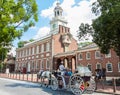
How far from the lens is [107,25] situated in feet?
57.3

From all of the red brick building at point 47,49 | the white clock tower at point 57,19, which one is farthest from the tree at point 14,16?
the white clock tower at point 57,19

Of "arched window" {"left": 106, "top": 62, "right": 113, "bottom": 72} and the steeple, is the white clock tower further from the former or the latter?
"arched window" {"left": 106, "top": 62, "right": 113, "bottom": 72}

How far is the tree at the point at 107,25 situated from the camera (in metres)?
17.0

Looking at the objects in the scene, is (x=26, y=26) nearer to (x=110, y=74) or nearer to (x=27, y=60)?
(x=110, y=74)

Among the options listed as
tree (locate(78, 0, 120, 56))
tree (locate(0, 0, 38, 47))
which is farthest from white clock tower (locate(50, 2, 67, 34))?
tree (locate(0, 0, 38, 47))

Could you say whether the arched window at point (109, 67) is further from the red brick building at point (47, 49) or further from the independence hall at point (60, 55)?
the red brick building at point (47, 49)

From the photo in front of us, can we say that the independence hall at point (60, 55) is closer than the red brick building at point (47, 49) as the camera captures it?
Yes

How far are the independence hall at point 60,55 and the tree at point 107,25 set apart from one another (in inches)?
530

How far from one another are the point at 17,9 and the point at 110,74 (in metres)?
25.8

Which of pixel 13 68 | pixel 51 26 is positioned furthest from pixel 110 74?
pixel 13 68

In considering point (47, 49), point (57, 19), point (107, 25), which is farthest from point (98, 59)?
point (57, 19)

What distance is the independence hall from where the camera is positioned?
34.3 metres

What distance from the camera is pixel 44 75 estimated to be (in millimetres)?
20594

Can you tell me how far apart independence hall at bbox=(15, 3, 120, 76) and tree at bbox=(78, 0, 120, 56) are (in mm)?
13465
